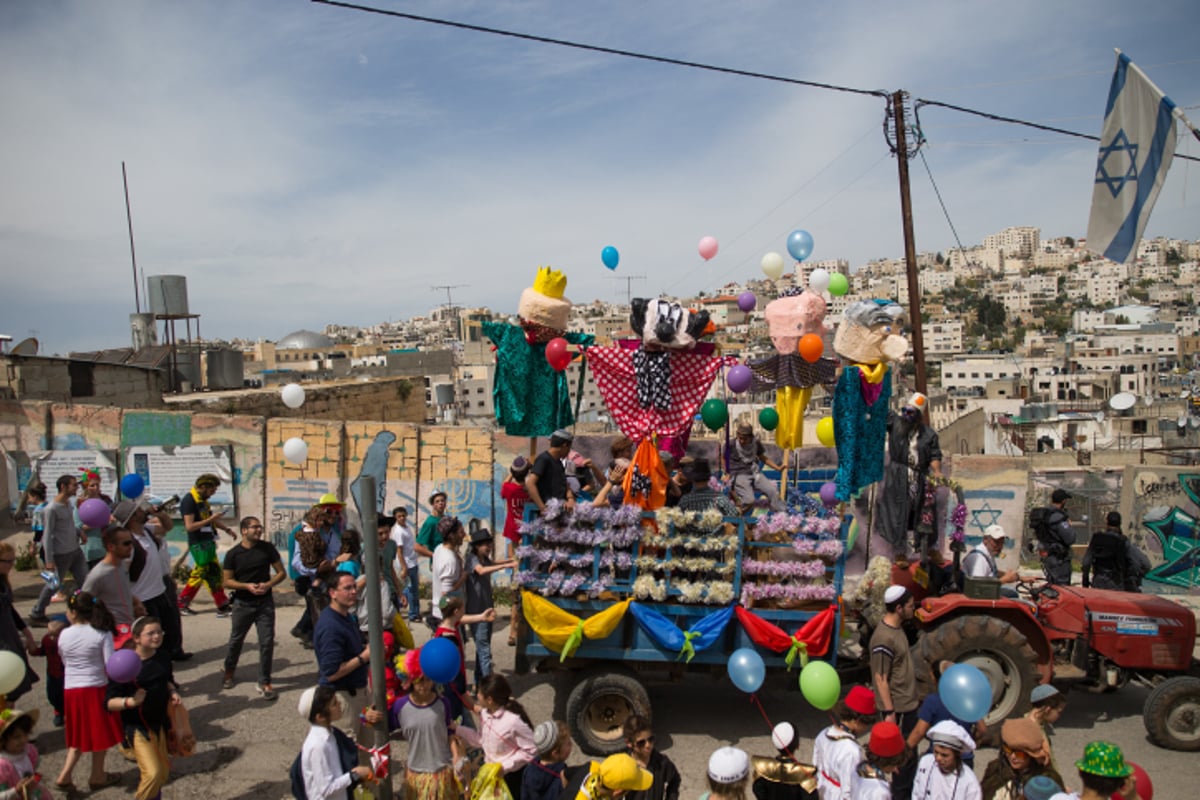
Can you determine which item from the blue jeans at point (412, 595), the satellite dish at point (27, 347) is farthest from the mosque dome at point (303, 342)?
the blue jeans at point (412, 595)

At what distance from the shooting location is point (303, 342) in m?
109

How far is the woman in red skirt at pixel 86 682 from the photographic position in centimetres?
548

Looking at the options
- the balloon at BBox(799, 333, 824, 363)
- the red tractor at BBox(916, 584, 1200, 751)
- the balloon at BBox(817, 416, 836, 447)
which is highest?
the balloon at BBox(799, 333, 824, 363)

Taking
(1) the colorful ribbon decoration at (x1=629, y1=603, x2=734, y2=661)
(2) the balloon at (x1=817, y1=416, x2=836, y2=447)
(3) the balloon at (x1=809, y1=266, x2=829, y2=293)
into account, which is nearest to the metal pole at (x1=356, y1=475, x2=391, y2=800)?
(1) the colorful ribbon decoration at (x1=629, y1=603, x2=734, y2=661)

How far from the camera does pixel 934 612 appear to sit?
679 cm

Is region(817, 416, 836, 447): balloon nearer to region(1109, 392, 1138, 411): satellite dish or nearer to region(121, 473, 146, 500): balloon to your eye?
region(121, 473, 146, 500): balloon

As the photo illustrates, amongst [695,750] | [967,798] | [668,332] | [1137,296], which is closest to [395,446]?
[668,332]

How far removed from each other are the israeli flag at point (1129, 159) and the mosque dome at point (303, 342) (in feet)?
350

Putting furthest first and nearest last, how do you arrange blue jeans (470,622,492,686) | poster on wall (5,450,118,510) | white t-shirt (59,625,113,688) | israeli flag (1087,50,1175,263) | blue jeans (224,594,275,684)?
poster on wall (5,450,118,510) → blue jeans (224,594,275,684) → blue jeans (470,622,492,686) → israeli flag (1087,50,1175,263) → white t-shirt (59,625,113,688)

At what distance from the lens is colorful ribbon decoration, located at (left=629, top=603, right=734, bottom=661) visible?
6312mm

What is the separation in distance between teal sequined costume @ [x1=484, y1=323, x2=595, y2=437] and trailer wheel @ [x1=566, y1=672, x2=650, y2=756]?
9.70 feet

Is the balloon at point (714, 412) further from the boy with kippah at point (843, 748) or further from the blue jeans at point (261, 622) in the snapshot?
the blue jeans at point (261, 622)

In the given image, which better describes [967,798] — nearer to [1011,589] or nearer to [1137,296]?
[1011,589]

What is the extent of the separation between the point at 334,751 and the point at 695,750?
3126mm
